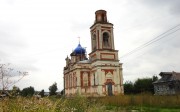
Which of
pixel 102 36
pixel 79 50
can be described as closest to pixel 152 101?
pixel 102 36

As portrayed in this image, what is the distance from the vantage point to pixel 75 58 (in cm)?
5516

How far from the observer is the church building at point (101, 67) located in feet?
135

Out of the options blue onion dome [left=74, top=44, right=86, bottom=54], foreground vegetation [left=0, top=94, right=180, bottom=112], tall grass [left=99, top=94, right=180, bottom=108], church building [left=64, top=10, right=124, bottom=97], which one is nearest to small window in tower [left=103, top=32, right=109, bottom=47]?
church building [left=64, top=10, right=124, bottom=97]

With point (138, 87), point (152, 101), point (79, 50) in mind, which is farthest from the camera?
point (79, 50)

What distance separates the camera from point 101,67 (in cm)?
4122

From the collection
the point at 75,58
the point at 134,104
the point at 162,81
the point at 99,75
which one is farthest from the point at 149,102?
the point at 75,58

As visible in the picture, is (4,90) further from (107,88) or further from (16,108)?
(107,88)

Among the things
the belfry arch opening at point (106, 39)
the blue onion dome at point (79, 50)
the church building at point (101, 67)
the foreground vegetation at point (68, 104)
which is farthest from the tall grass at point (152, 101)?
the blue onion dome at point (79, 50)

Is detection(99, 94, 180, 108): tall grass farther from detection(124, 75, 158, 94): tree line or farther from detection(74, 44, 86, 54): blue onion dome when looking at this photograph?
detection(74, 44, 86, 54): blue onion dome

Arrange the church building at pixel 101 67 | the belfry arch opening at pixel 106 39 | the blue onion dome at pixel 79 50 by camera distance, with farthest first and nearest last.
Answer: the blue onion dome at pixel 79 50, the belfry arch opening at pixel 106 39, the church building at pixel 101 67

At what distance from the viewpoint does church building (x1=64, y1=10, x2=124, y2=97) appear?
41.2 meters

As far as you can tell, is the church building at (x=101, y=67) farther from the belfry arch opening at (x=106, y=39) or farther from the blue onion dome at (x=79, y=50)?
the blue onion dome at (x=79, y=50)

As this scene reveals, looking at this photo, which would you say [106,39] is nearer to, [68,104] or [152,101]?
[152,101]

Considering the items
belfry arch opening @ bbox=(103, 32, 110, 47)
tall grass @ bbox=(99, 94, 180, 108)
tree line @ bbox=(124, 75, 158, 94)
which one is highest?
belfry arch opening @ bbox=(103, 32, 110, 47)
